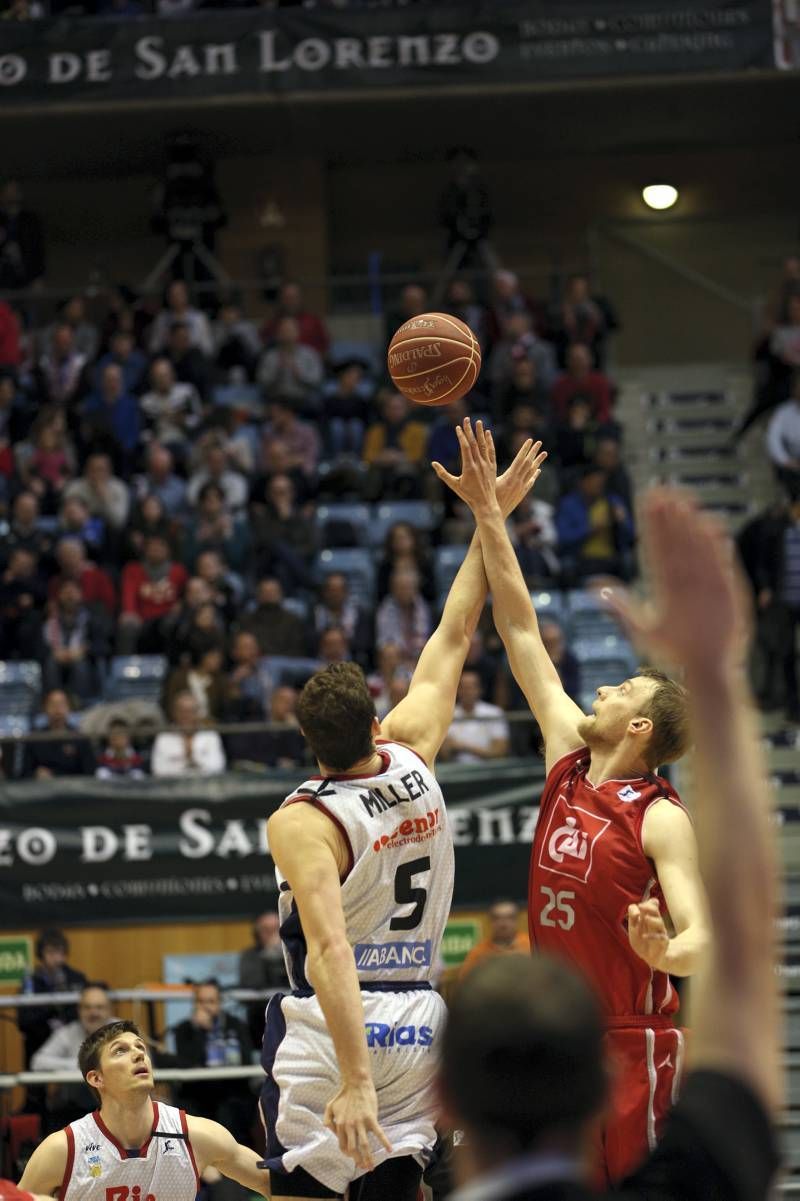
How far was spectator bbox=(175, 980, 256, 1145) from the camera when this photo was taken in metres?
10.4

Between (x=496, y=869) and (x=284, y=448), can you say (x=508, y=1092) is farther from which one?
(x=284, y=448)

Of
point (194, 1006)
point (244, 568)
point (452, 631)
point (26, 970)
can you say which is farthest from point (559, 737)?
point (244, 568)

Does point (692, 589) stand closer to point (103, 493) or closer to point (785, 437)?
point (103, 493)

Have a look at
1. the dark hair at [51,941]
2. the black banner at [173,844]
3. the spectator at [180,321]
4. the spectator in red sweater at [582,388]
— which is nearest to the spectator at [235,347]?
the spectator at [180,321]

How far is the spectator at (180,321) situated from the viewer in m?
18.0

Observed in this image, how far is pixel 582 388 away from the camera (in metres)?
16.9

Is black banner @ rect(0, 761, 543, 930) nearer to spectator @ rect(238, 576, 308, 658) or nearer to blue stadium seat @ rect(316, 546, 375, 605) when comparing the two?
spectator @ rect(238, 576, 308, 658)

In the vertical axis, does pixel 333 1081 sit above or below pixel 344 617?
below

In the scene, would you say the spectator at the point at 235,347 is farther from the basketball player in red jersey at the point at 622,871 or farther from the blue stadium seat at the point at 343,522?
the basketball player in red jersey at the point at 622,871

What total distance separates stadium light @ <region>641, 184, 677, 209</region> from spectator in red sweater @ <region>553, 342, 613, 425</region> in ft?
18.7

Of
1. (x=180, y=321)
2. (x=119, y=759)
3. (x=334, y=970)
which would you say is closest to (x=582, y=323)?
(x=180, y=321)

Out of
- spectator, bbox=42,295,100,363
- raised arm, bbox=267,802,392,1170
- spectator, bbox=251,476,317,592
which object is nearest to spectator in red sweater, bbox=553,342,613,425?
spectator, bbox=251,476,317,592

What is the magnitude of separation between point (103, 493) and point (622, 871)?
11369 millimetres

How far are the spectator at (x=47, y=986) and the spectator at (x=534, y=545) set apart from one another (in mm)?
5156
